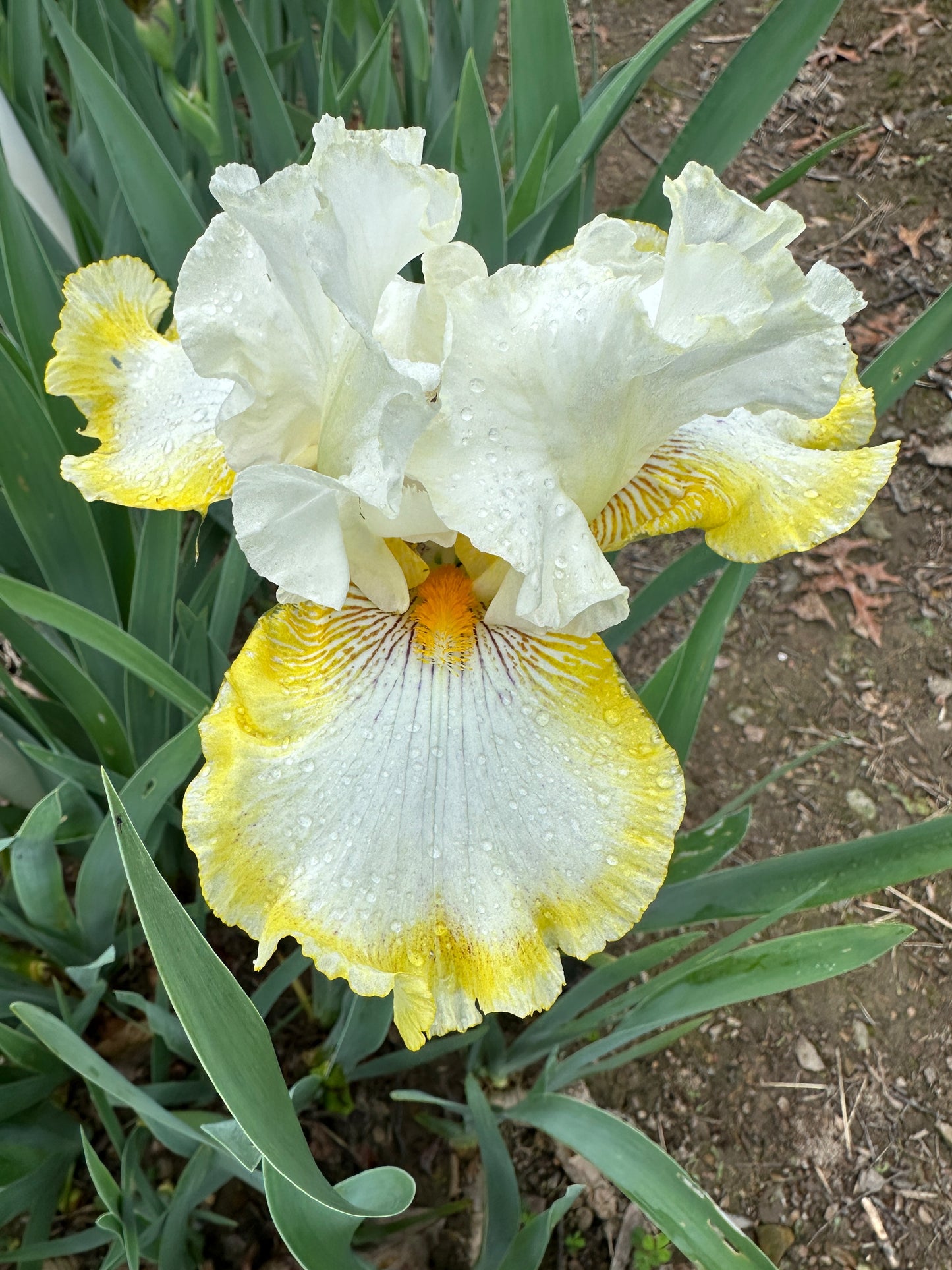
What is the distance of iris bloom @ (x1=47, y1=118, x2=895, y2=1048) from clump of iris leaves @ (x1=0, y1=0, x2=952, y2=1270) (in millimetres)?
151

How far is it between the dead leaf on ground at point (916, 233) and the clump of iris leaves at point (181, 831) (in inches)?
70.0

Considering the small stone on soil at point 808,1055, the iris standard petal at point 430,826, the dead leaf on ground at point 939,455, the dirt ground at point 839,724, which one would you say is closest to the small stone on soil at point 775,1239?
the dirt ground at point 839,724

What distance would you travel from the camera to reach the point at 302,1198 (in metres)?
0.80

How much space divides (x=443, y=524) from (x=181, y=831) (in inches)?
33.5

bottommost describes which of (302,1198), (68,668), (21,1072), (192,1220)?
(192,1220)

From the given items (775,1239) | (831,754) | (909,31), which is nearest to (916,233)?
(909,31)

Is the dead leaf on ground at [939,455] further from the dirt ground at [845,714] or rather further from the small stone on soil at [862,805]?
the small stone on soil at [862,805]

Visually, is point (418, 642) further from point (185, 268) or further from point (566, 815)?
point (185, 268)

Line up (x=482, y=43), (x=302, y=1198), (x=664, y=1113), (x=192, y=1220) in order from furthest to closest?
(x=482, y=43), (x=664, y=1113), (x=192, y=1220), (x=302, y=1198)

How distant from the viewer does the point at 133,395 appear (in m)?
1.12

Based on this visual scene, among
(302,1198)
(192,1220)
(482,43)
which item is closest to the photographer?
(302,1198)

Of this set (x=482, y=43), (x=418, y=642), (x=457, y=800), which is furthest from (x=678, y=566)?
(x=482, y=43)

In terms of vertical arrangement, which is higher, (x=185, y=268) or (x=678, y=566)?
(x=185, y=268)

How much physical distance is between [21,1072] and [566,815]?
921 mm
